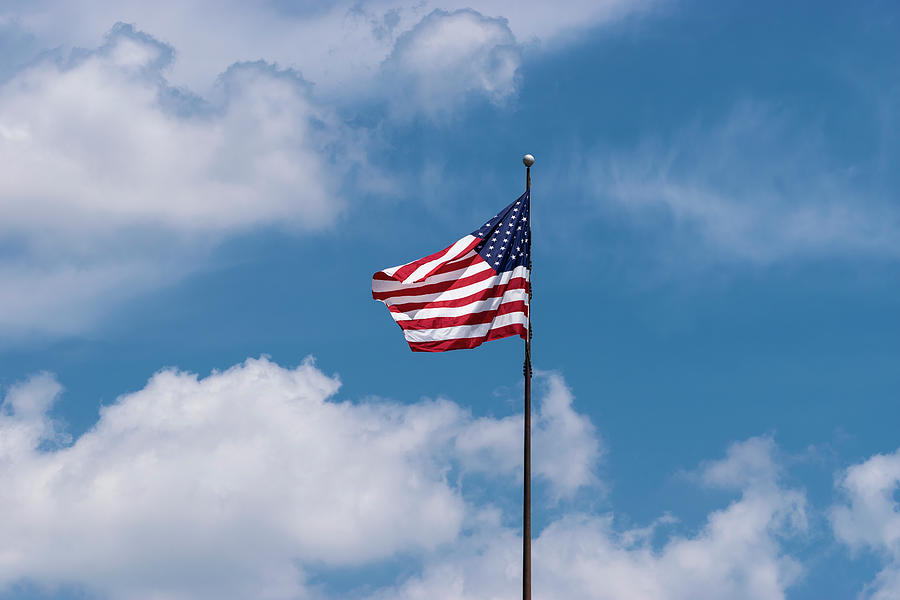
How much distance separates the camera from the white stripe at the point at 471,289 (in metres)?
29.4

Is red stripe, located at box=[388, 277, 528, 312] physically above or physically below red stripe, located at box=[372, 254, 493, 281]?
below

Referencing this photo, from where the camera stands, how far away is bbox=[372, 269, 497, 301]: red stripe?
2941cm

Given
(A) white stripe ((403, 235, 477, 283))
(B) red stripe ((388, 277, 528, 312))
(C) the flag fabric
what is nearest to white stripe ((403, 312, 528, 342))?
(C) the flag fabric

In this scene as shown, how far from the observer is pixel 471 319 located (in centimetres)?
2927

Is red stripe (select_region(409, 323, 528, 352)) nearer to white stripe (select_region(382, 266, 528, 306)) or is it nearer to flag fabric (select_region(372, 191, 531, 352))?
flag fabric (select_region(372, 191, 531, 352))

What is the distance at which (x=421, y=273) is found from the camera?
29.6m

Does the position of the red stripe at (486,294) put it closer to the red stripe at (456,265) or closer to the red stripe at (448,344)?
the red stripe at (456,265)

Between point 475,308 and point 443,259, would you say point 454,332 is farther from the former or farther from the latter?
point 443,259

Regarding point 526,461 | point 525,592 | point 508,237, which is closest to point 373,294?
point 508,237

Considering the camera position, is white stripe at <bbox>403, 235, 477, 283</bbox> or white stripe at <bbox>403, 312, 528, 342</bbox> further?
white stripe at <bbox>403, 235, 477, 283</bbox>

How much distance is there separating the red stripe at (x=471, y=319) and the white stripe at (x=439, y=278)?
1.07 metres

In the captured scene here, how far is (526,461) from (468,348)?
3735mm

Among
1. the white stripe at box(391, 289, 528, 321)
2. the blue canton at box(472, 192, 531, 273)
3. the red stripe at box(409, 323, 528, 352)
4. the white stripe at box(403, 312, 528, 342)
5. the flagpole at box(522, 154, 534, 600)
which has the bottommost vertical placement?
A: the flagpole at box(522, 154, 534, 600)

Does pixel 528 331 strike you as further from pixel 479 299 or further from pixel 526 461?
pixel 526 461
